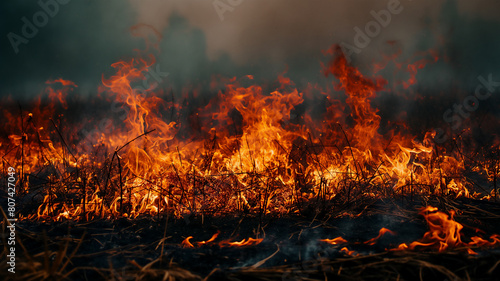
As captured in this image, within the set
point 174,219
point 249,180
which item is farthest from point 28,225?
point 249,180

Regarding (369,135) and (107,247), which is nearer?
(107,247)

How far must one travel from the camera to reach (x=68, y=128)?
10836 millimetres

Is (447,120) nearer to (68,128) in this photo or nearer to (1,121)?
(68,128)

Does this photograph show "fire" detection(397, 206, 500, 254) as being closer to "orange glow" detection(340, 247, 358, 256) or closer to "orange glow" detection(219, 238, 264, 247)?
"orange glow" detection(340, 247, 358, 256)

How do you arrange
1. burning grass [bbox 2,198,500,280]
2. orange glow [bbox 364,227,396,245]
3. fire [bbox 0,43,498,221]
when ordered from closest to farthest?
burning grass [bbox 2,198,500,280] → orange glow [bbox 364,227,396,245] → fire [bbox 0,43,498,221]

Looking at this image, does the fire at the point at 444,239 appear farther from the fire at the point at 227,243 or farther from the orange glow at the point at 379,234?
the fire at the point at 227,243

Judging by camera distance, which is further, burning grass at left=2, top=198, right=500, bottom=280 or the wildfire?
the wildfire

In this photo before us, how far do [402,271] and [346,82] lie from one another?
4057 millimetres

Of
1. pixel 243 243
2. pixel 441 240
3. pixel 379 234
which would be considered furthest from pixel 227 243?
pixel 441 240

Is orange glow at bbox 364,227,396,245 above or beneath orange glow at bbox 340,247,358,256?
above

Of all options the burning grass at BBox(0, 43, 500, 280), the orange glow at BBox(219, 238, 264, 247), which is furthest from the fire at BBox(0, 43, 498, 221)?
the orange glow at BBox(219, 238, 264, 247)

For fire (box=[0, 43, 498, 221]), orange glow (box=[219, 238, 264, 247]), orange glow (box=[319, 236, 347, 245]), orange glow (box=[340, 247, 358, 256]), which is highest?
fire (box=[0, 43, 498, 221])

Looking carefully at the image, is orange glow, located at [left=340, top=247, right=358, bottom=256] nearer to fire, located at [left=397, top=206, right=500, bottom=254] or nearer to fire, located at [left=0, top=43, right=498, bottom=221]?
fire, located at [left=397, top=206, right=500, bottom=254]

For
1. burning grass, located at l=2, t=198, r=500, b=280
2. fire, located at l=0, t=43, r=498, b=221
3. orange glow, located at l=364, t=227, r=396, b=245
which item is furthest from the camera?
fire, located at l=0, t=43, r=498, b=221
